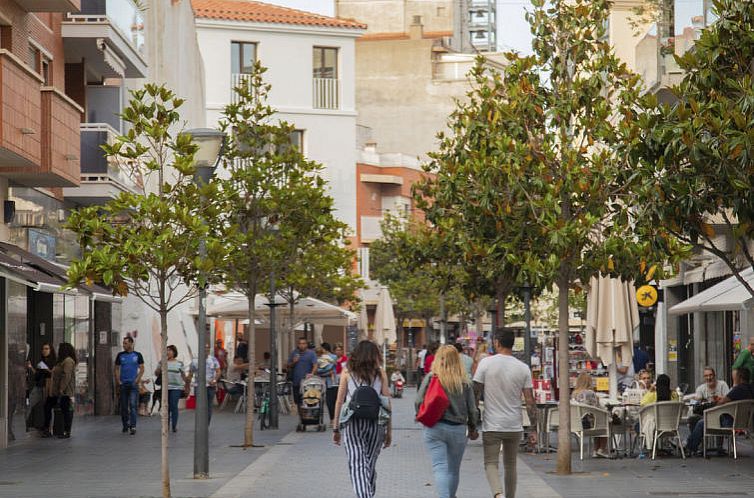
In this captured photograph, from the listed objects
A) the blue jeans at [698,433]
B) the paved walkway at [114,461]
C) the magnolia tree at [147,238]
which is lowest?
the paved walkway at [114,461]

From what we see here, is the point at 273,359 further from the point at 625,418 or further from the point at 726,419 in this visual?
the point at 726,419

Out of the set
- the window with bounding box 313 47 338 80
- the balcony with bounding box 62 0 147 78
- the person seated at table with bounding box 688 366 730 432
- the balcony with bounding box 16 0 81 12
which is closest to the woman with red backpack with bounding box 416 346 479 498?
the person seated at table with bounding box 688 366 730 432

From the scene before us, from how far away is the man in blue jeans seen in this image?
88.2 feet

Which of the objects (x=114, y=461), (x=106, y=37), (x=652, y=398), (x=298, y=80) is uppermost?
(x=298, y=80)

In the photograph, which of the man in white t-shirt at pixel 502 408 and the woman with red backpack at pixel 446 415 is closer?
the woman with red backpack at pixel 446 415

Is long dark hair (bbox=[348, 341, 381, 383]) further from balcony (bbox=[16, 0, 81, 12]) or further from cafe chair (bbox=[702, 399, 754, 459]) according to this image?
balcony (bbox=[16, 0, 81, 12])

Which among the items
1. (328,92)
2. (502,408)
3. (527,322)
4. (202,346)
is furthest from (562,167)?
(328,92)

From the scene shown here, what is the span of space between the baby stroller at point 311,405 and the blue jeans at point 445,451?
15.0 m

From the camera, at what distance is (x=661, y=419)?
20.2 meters

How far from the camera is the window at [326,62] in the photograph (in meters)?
62.2

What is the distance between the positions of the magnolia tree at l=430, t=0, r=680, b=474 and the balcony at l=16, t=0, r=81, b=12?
8734 millimetres

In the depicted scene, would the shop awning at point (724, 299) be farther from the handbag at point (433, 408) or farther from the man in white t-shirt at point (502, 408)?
the handbag at point (433, 408)

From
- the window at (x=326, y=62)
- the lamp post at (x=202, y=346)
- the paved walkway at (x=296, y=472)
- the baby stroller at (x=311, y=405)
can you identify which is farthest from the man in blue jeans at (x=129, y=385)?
the window at (x=326, y=62)

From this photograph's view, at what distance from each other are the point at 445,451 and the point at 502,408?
32.1 inches
